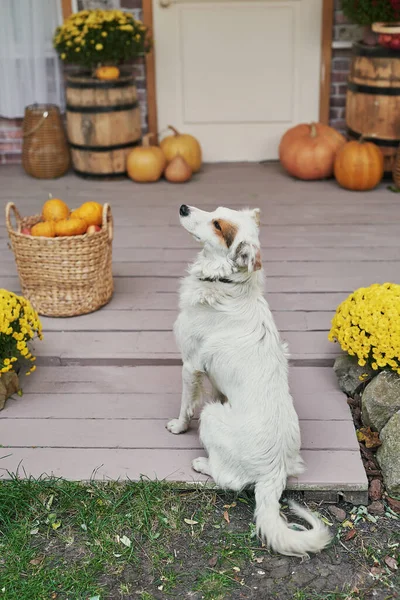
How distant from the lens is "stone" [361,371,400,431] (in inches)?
99.7

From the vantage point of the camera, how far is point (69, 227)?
10.5ft

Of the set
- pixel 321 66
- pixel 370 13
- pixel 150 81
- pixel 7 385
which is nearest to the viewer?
pixel 7 385

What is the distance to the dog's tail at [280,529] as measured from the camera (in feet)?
6.71

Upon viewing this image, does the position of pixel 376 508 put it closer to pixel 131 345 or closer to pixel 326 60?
pixel 131 345

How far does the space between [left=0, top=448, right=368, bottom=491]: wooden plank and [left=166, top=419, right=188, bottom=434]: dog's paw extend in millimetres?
101

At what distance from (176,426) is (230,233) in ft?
2.54

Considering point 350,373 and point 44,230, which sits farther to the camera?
point 44,230

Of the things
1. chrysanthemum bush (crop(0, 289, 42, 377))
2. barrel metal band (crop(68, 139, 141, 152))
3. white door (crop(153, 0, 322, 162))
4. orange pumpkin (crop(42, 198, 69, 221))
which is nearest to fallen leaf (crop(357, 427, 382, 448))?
chrysanthemum bush (crop(0, 289, 42, 377))

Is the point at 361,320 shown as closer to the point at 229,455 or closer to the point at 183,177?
the point at 229,455

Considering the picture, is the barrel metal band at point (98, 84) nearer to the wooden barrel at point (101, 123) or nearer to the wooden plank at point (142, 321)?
the wooden barrel at point (101, 123)

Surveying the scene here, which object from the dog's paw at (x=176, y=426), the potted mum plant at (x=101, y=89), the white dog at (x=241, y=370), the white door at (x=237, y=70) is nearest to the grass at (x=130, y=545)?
the white dog at (x=241, y=370)

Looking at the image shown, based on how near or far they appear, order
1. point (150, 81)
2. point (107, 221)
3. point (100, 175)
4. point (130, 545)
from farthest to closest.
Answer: point (150, 81) < point (100, 175) < point (107, 221) < point (130, 545)

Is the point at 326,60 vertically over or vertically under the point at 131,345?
over

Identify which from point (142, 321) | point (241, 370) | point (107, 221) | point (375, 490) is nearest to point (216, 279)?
point (241, 370)
